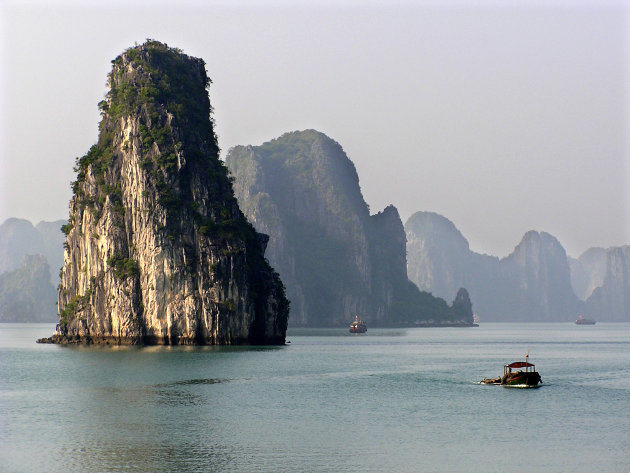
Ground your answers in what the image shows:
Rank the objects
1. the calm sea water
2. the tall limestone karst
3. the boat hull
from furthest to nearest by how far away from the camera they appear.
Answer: the tall limestone karst → the boat hull → the calm sea water

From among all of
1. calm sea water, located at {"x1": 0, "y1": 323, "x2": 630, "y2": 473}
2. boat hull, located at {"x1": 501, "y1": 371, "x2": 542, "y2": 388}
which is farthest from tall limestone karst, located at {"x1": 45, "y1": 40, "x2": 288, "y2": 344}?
boat hull, located at {"x1": 501, "y1": 371, "x2": 542, "y2": 388}

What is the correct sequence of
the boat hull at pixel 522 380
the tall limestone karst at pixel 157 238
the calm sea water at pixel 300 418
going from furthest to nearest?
the tall limestone karst at pixel 157 238 → the boat hull at pixel 522 380 → the calm sea water at pixel 300 418

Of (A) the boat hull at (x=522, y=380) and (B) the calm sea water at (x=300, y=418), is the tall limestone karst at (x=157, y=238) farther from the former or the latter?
(A) the boat hull at (x=522, y=380)

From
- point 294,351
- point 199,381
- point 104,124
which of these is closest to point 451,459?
point 199,381

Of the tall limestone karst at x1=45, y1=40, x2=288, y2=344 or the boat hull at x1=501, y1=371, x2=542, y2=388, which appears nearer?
the boat hull at x1=501, y1=371, x2=542, y2=388

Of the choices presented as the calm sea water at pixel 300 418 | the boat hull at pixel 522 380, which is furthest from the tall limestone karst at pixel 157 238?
the boat hull at pixel 522 380

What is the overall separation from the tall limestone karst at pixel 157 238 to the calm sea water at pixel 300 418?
24.7 meters

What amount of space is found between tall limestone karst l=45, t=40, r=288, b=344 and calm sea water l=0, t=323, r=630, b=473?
24728mm

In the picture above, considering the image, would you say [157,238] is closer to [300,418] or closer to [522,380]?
[522,380]

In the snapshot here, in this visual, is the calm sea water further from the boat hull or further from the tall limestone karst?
the tall limestone karst

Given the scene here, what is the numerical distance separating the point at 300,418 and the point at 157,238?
2808 inches

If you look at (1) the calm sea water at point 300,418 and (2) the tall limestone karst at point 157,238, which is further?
(2) the tall limestone karst at point 157,238

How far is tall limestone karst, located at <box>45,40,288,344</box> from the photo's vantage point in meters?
125

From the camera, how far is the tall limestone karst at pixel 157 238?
4924 inches
